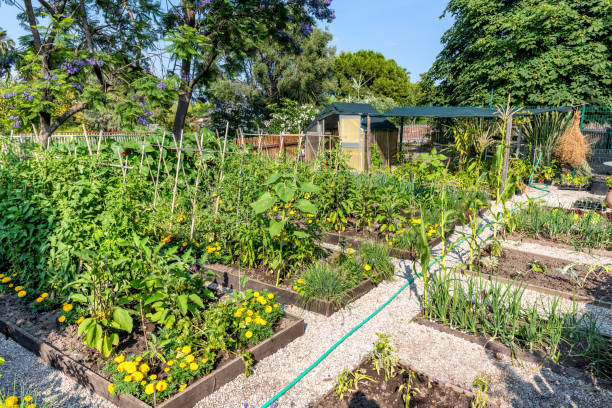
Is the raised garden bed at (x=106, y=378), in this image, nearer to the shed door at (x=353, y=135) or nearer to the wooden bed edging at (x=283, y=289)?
the wooden bed edging at (x=283, y=289)

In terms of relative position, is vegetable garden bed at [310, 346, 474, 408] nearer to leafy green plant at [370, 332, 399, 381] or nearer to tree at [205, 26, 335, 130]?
leafy green plant at [370, 332, 399, 381]

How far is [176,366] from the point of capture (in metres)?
2.28

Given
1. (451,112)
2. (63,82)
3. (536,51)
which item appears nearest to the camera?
(63,82)

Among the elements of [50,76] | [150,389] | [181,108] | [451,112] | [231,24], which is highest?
[231,24]

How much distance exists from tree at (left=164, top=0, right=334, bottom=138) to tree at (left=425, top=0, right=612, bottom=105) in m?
8.03

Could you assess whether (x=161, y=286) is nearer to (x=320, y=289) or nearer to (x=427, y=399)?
(x=320, y=289)

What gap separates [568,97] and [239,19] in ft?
38.7

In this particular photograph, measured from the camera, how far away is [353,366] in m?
2.62

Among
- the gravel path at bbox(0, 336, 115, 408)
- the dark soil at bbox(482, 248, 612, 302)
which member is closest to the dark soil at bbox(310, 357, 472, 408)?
the gravel path at bbox(0, 336, 115, 408)

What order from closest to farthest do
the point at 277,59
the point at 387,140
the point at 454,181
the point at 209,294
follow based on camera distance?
1. the point at 209,294
2. the point at 454,181
3. the point at 387,140
4. the point at 277,59

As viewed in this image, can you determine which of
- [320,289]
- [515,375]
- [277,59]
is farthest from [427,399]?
[277,59]

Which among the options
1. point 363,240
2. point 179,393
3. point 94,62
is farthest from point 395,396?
point 94,62

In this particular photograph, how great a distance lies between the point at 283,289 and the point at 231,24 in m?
7.35

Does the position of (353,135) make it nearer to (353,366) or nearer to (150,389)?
(353,366)
